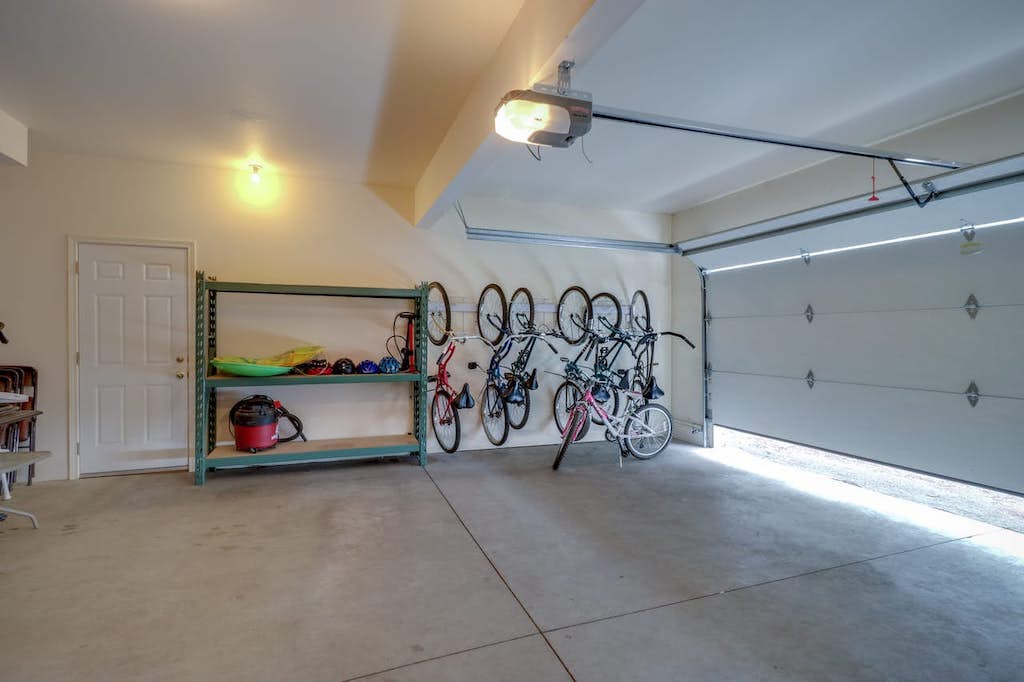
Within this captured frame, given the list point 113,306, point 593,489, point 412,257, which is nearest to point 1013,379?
point 593,489

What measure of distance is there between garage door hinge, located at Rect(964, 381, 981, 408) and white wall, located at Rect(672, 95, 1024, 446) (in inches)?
53.0

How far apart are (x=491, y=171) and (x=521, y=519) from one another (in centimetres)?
318

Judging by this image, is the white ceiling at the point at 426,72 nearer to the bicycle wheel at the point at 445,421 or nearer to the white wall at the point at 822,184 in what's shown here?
the white wall at the point at 822,184

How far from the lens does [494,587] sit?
2510mm

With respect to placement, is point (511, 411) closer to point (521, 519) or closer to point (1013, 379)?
point (521, 519)

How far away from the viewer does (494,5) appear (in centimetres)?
233

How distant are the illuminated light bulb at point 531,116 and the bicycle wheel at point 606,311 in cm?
383

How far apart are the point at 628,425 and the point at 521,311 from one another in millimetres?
1747

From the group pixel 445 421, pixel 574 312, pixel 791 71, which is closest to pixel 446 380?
→ pixel 445 421

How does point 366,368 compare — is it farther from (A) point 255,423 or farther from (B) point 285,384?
(A) point 255,423

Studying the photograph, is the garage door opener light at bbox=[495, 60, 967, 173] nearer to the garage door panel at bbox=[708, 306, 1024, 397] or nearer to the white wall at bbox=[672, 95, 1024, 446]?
the white wall at bbox=[672, 95, 1024, 446]

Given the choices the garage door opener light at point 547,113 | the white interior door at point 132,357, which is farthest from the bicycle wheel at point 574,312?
the white interior door at point 132,357

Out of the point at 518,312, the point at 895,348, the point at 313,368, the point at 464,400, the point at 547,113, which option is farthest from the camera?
the point at 518,312

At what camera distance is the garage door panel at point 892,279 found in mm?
3369
